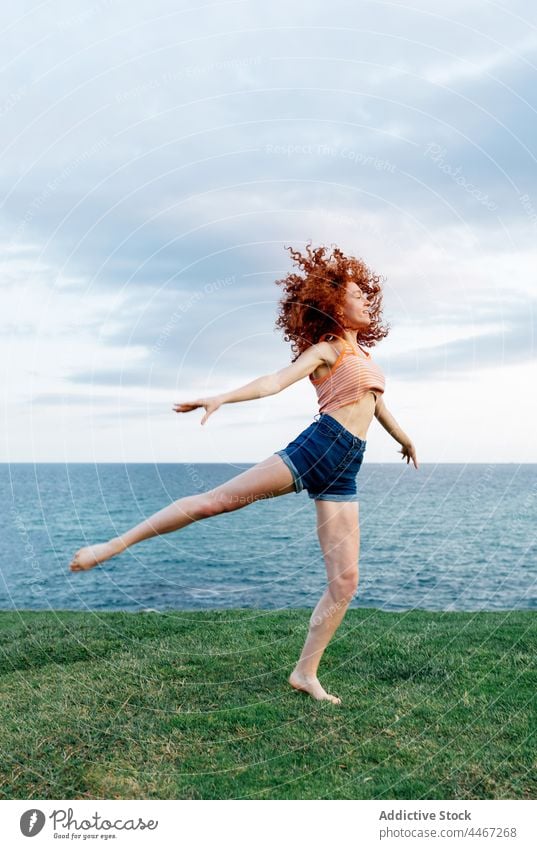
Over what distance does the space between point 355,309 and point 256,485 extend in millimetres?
1801

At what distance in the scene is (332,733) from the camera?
562 centimetres

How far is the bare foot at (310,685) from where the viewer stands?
20.5ft

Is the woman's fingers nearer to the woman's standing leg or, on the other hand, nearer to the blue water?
the woman's standing leg

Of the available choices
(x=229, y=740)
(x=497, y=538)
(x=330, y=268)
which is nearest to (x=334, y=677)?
(x=229, y=740)

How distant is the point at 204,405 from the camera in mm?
4887

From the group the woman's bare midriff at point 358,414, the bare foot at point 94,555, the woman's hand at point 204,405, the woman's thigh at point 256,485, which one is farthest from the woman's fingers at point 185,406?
the woman's bare midriff at point 358,414

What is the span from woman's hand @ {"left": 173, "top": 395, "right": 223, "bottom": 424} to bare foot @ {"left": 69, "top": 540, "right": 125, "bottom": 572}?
1.01m

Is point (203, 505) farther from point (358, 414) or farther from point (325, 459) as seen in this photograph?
point (358, 414)

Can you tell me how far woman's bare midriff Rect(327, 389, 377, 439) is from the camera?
5984mm

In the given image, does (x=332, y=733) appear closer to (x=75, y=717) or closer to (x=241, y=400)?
(x=75, y=717)

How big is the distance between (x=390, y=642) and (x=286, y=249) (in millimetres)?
4006
